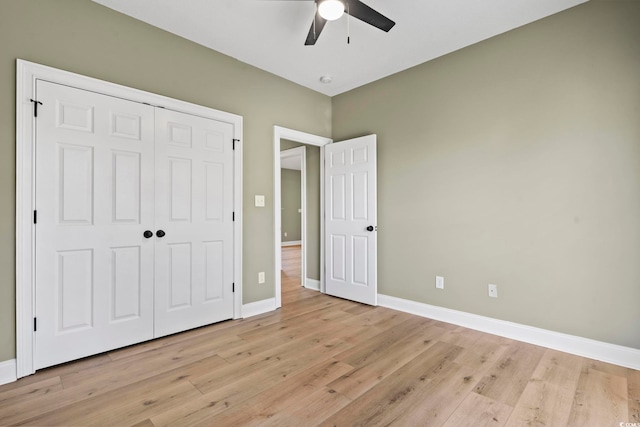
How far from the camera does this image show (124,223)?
2.52m

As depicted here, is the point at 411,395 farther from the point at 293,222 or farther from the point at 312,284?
the point at 293,222

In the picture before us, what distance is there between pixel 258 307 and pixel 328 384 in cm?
159

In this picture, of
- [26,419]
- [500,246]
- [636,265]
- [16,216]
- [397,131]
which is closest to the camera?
[26,419]

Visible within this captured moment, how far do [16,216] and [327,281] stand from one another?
10.5 ft

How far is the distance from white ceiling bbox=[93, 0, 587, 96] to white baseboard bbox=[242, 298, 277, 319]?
2.69 meters

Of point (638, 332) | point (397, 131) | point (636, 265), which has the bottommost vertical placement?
point (638, 332)


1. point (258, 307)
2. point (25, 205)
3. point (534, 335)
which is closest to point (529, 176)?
point (534, 335)

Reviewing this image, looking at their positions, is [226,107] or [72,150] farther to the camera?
[226,107]

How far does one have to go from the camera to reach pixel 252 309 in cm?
335

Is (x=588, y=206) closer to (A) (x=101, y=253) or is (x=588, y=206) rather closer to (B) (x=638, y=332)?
(B) (x=638, y=332)

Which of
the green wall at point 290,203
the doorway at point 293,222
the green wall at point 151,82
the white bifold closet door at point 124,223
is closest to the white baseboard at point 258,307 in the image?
the green wall at point 151,82

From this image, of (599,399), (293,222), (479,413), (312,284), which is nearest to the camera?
(479,413)

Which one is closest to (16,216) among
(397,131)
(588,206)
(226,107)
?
(226,107)

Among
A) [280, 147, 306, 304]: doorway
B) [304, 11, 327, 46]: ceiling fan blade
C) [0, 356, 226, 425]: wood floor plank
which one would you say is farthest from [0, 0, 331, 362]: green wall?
[304, 11, 327, 46]: ceiling fan blade
